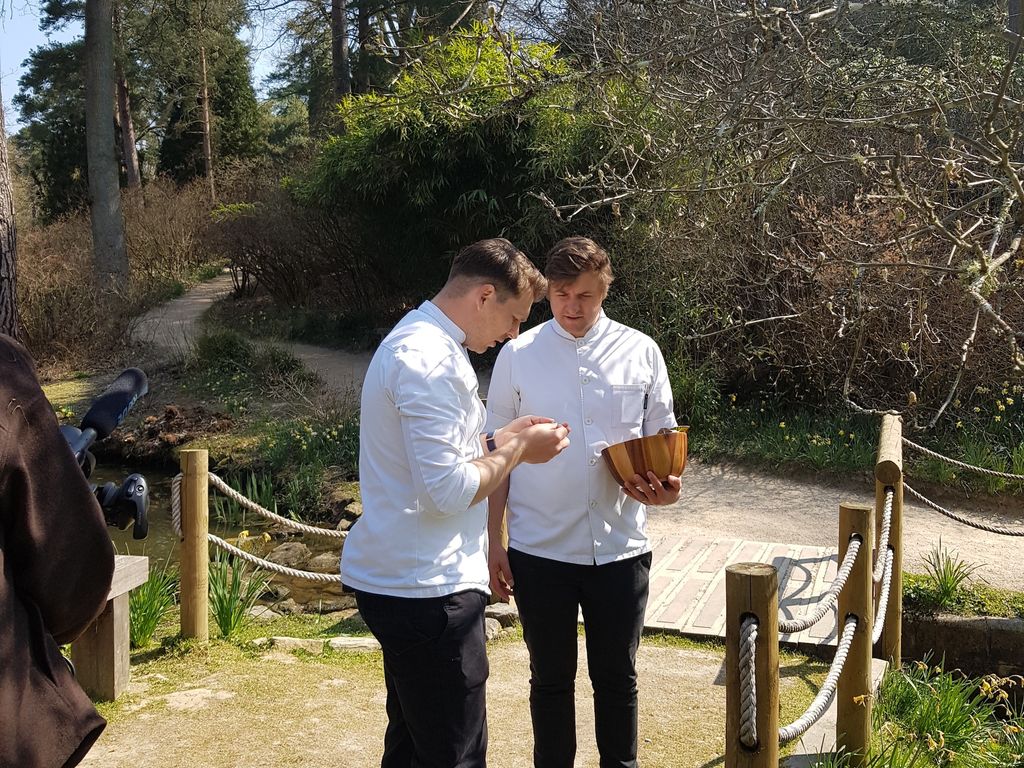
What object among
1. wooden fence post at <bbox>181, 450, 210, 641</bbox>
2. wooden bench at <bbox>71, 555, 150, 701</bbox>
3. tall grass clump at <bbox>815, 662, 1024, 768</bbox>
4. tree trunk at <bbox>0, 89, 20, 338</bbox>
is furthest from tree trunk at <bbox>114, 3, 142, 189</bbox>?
tall grass clump at <bbox>815, 662, 1024, 768</bbox>

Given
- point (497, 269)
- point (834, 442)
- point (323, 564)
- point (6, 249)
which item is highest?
point (6, 249)

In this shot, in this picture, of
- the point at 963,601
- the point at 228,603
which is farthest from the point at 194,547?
the point at 963,601

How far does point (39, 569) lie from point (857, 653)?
2.47m

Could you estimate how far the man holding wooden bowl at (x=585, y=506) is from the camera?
2736 mm

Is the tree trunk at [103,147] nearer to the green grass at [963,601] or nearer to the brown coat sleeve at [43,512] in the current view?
the green grass at [963,601]

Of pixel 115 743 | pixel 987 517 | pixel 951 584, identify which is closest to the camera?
pixel 115 743

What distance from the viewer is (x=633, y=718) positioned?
9.18 feet

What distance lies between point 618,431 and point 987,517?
565 cm

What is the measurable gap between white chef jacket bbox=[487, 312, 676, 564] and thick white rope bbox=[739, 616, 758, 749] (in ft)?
1.97

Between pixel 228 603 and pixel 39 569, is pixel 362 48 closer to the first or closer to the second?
pixel 228 603

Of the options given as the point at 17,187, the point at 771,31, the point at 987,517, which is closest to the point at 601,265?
the point at 771,31

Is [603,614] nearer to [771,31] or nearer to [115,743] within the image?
[115,743]

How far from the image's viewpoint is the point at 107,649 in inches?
152

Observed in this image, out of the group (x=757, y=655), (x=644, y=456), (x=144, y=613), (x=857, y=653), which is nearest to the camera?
(x=757, y=655)
